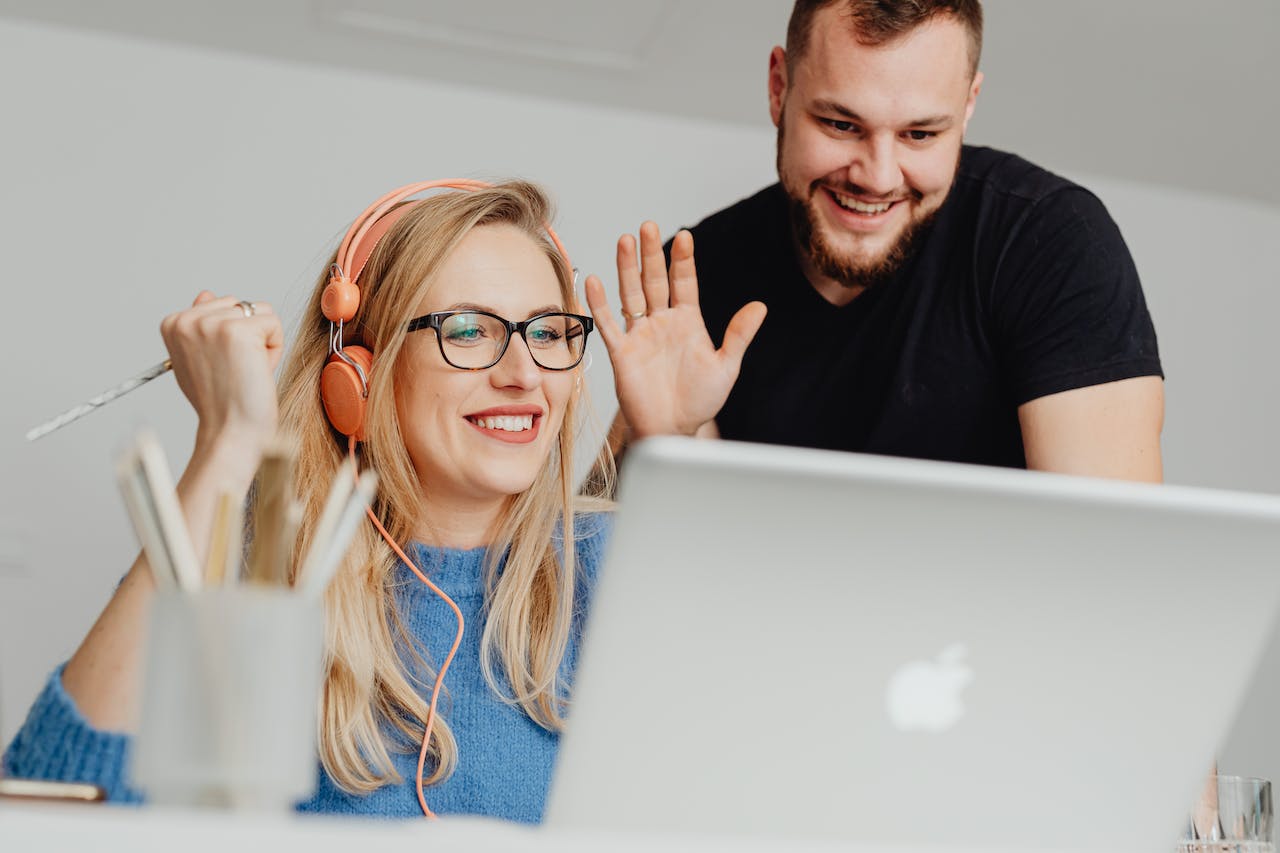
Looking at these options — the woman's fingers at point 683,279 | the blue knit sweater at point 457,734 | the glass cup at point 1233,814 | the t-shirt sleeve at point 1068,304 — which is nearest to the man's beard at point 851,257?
the t-shirt sleeve at point 1068,304

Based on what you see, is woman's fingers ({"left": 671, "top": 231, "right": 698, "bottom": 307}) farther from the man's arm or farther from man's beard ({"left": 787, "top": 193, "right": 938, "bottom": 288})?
the man's arm

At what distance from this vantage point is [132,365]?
10.3 ft

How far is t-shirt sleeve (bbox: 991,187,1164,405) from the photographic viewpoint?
5.75ft

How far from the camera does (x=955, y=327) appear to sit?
189 centimetres

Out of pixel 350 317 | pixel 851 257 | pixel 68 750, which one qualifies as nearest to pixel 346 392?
pixel 350 317

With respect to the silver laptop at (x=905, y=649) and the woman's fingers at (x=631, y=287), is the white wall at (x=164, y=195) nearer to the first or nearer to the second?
the woman's fingers at (x=631, y=287)

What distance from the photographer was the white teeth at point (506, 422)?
164cm

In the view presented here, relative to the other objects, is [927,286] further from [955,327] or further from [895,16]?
[895,16]

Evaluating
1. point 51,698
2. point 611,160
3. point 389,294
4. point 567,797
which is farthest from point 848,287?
point 611,160

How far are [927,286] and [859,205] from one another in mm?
150

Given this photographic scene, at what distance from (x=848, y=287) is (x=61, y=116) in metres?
2.15

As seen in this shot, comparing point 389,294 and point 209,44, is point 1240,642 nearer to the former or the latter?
point 389,294

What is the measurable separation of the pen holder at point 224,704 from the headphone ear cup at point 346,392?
93 cm

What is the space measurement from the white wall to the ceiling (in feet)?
0.24
